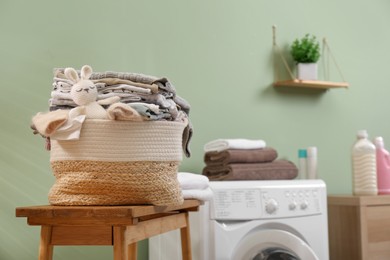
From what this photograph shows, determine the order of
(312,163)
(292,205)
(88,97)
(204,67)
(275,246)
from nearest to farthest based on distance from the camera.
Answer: (88,97), (275,246), (292,205), (204,67), (312,163)

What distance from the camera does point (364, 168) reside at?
2.83m

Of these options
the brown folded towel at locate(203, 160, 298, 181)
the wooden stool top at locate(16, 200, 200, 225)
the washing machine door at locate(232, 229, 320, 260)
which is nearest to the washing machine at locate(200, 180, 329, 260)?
the washing machine door at locate(232, 229, 320, 260)

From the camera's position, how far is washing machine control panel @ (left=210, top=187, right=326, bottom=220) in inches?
85.5

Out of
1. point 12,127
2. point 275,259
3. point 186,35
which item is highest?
point 186,35

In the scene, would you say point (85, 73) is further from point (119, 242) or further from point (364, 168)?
point (364, 168)

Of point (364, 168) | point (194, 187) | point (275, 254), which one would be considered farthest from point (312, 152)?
point (194, 187)

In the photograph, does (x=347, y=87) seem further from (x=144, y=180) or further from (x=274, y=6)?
(x=144, y=180)

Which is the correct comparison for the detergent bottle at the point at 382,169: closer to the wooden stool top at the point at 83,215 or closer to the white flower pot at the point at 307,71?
the white flower pot at the point at 307,71

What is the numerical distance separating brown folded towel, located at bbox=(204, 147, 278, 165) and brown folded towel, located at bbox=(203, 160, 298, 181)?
0.02 metres

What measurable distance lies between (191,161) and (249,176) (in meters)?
0.35

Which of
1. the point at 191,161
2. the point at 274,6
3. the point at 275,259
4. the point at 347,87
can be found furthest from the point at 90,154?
the point at 347,87

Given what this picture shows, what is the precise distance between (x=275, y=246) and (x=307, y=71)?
1.21 metres

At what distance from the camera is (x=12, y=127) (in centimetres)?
224

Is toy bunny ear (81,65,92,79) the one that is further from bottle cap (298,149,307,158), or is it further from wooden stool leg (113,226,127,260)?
bottle cap (298,149,307,158)
